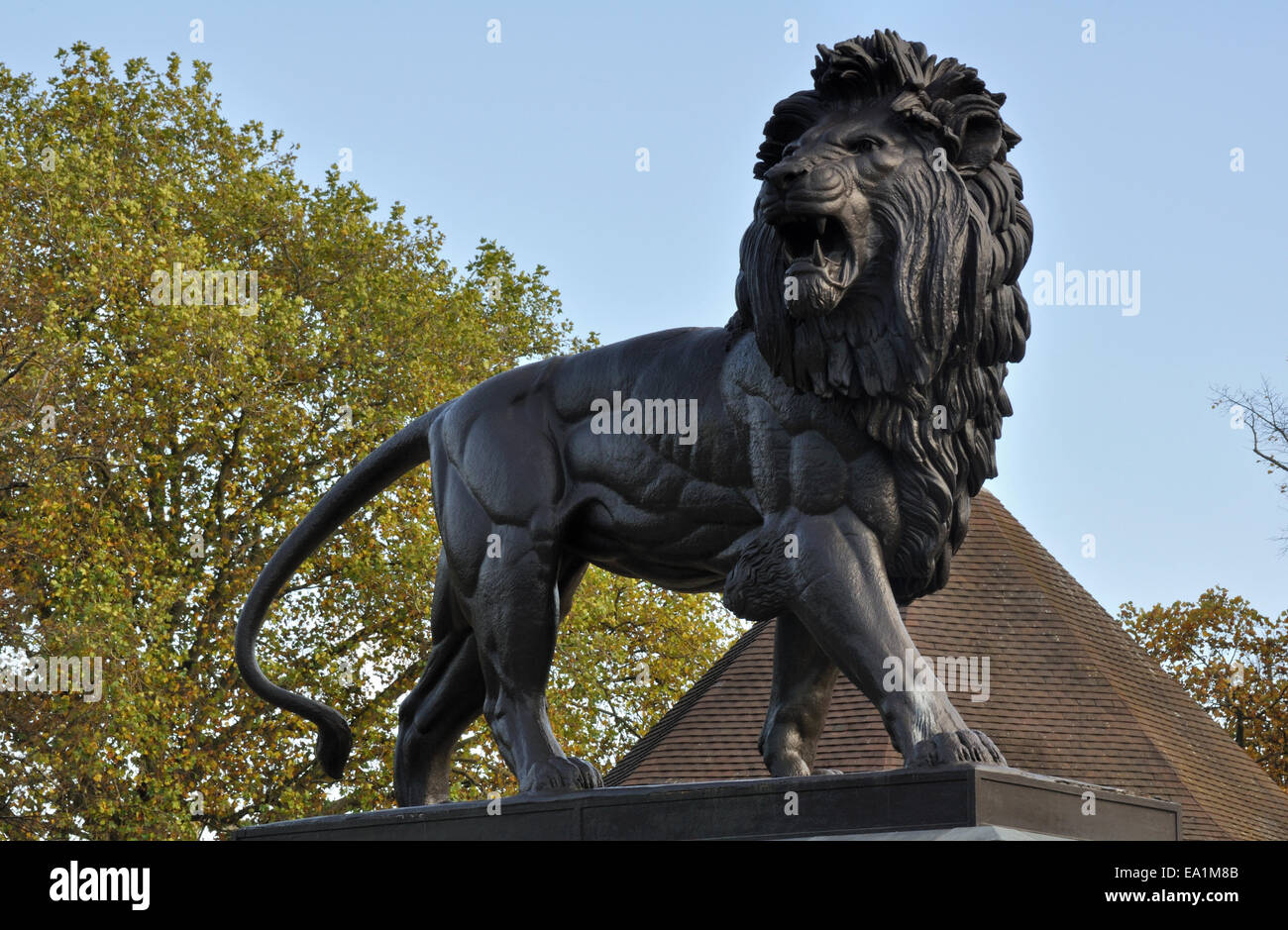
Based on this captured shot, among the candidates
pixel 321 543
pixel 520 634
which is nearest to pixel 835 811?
pixel 520 634

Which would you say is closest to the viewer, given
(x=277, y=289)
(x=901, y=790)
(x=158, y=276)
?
(x=901, y=790)

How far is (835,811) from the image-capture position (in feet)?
17.2

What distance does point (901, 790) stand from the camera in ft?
16.8

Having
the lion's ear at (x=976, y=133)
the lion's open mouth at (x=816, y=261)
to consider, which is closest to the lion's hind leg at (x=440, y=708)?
the lion's open mouth at (x=816, y=261)

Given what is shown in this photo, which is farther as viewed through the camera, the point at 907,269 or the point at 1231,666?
the point at 1231,666

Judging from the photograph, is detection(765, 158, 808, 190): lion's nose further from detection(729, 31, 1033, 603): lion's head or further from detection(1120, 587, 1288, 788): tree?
detection(1120, 587, 1288, 788): tree

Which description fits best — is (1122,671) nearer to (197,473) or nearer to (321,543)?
(197,473)

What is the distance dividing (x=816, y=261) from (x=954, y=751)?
5.19 ft

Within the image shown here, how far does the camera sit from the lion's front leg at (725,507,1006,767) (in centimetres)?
537

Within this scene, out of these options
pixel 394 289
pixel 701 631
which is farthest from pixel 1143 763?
pixel 394 289

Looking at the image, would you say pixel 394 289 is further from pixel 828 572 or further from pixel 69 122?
pixel 828 572

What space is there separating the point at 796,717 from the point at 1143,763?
1664 cm
